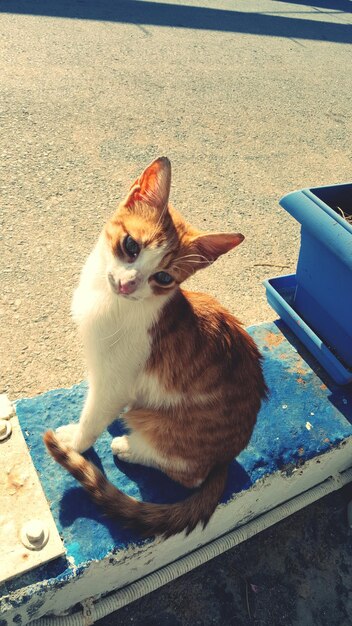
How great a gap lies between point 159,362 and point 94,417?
285 mm

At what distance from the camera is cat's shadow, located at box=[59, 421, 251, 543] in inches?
64.1

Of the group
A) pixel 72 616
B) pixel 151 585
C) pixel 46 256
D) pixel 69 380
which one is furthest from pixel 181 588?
pixel 46 256

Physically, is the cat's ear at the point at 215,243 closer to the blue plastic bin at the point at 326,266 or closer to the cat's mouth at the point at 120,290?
the cat's mouth at the point at 120,290

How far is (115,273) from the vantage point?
1.53 metres

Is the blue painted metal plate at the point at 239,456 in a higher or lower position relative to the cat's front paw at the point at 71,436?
lower

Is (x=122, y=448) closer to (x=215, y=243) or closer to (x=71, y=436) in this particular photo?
(x=71, y=436)

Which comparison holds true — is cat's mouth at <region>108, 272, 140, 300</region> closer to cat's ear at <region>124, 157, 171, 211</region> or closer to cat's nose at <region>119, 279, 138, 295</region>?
cat's nose at <region>119, 279, 138, 295</region>

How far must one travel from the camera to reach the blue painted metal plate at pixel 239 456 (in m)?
1.59

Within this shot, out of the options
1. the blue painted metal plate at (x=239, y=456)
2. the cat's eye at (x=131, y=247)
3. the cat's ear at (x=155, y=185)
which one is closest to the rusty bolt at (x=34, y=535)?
the blue painted metal plate at (x=239, y=456)

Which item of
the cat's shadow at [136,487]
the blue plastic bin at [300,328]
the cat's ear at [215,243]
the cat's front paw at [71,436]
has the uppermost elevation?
the cat's ear at [215,243]

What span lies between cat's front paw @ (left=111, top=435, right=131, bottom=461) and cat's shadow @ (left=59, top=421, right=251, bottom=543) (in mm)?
30

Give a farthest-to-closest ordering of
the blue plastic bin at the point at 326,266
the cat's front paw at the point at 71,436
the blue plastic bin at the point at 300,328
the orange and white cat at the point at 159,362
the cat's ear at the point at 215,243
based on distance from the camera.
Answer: the blue plastic bin at the point at 300,328 → the blue plastic bin at the point at 326,266 → the cat's front paw at the point at 71,436 → the orange and white cat at the point at 159,362 → the cat's ear at the point at 215,243

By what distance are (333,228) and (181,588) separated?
4.94ft

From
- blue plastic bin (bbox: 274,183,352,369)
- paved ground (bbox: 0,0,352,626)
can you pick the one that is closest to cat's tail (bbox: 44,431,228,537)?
paved ground (bbox: 0,0,352,626)
